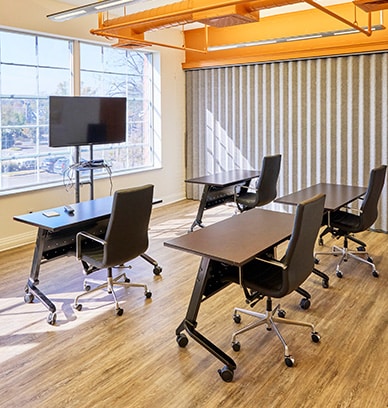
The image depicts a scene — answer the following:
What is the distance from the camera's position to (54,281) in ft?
13.6

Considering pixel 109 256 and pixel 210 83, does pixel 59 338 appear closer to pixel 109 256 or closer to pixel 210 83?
pixel 109 256

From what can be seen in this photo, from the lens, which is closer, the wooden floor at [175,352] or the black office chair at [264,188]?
the wooden floor at [175,352]

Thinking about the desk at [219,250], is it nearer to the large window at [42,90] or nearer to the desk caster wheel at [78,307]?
the desk caster wheel at [78,307]

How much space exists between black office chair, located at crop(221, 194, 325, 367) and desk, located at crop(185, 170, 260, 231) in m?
2.36

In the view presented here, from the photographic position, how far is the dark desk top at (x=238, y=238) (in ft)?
8.61

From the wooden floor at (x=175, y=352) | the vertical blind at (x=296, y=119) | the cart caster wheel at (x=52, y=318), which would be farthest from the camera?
the vertical blind at (x=296, y=119)

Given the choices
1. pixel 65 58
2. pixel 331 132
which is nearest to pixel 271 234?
pixel 331 132

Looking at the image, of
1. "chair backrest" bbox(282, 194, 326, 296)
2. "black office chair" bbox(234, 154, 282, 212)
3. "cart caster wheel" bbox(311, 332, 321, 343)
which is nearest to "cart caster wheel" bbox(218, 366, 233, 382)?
"chair backrest" bbox(282, 194, 326, 296)

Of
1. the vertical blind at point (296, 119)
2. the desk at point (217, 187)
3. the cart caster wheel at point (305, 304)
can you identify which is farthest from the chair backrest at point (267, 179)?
the cart caster wheel at point (305, 304)

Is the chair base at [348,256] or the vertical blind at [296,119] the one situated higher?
the vertical blind at [296,119]

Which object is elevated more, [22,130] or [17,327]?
[22,130]

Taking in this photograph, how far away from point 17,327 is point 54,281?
891 mm

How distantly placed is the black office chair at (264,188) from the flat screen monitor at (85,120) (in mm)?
1903

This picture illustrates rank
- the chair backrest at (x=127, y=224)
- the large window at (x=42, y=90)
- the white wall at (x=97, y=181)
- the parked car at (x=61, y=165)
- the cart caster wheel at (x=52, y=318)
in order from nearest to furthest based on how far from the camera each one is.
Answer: the chair backrest at (x=127, y=224), the cart caster wheel at (x=52, y=318), the white wall at (x=97, y=181), the large window at (x=42, y=90), the parked car at (x=61, y=165)
